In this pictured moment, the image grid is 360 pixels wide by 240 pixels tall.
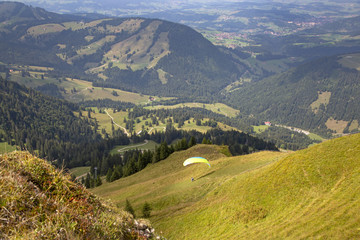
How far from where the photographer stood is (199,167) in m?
75.5

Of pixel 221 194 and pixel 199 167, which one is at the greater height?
pixel 221 194

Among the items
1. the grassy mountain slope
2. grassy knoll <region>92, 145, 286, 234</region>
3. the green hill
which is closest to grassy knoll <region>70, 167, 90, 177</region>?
grassy knoll <region>92, 145, 286, 234</region>

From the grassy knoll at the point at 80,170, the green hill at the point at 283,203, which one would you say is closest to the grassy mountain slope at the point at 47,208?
the green hill at the point at 283,203

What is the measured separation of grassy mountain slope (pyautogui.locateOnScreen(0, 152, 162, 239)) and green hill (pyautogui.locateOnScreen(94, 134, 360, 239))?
1795 centimetres

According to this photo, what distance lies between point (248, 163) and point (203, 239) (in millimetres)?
34262

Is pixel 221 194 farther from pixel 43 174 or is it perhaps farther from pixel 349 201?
pixel 43 174

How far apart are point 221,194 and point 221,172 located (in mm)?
17171

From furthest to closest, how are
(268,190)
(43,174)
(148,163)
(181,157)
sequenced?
1. (148,163)
2. (181,157)
3. (268,190)
4. (43,174)

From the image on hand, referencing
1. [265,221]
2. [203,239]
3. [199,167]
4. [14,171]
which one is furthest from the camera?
[199,167]

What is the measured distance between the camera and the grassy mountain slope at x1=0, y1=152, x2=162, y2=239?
12516 mm

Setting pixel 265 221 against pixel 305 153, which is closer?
pixel 265 221

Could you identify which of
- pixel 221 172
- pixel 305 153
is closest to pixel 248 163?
pixel 221 172

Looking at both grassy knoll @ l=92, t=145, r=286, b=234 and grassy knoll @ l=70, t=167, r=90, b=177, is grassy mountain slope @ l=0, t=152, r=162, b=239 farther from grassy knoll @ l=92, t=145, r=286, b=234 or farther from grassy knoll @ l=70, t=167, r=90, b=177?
grassy knoll @ l=70, t=167, r=90, b=177

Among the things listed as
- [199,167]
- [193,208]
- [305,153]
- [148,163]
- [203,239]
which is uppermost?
[305,153]
